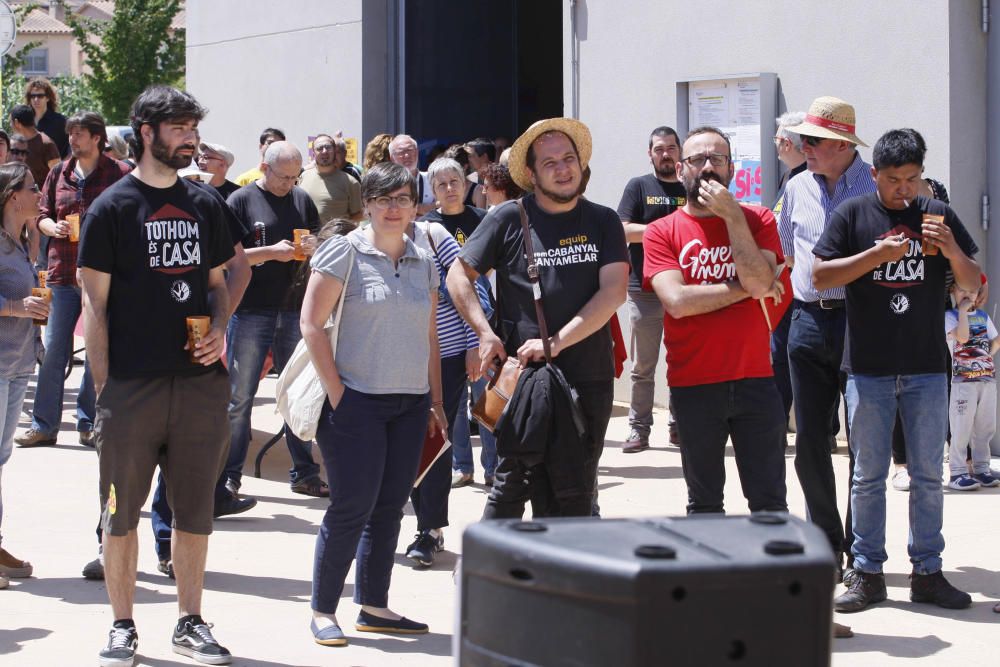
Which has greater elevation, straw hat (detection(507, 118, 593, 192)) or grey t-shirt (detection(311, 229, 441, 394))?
straw hat (detection(507, 118, 593, 192))

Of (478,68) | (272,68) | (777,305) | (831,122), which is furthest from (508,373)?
(272,68)

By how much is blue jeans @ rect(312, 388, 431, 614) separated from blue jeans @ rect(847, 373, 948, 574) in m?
1.93

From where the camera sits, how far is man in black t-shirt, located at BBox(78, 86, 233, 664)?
515 cm

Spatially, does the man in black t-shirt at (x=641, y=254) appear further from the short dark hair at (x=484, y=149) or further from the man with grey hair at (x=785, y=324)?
the short dark hair at (x=484, y=149)

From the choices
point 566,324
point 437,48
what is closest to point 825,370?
point 566,324

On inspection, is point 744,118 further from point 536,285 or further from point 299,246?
point 536,285

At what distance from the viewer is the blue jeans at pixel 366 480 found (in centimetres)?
541

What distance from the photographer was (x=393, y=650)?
5.47 metres

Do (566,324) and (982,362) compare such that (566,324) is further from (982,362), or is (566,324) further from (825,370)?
(982,362)

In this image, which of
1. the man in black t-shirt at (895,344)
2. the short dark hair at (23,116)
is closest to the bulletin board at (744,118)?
the man in black t-shirt at (895,344)

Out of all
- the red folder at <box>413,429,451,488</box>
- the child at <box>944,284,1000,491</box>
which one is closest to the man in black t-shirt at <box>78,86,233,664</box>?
the red folder at <box>413,429,451,488</box>

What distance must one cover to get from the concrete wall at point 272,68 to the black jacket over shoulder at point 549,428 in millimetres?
9215

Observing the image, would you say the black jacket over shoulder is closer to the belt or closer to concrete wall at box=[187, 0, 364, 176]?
the belt

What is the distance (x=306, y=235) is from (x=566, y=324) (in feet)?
9.88
